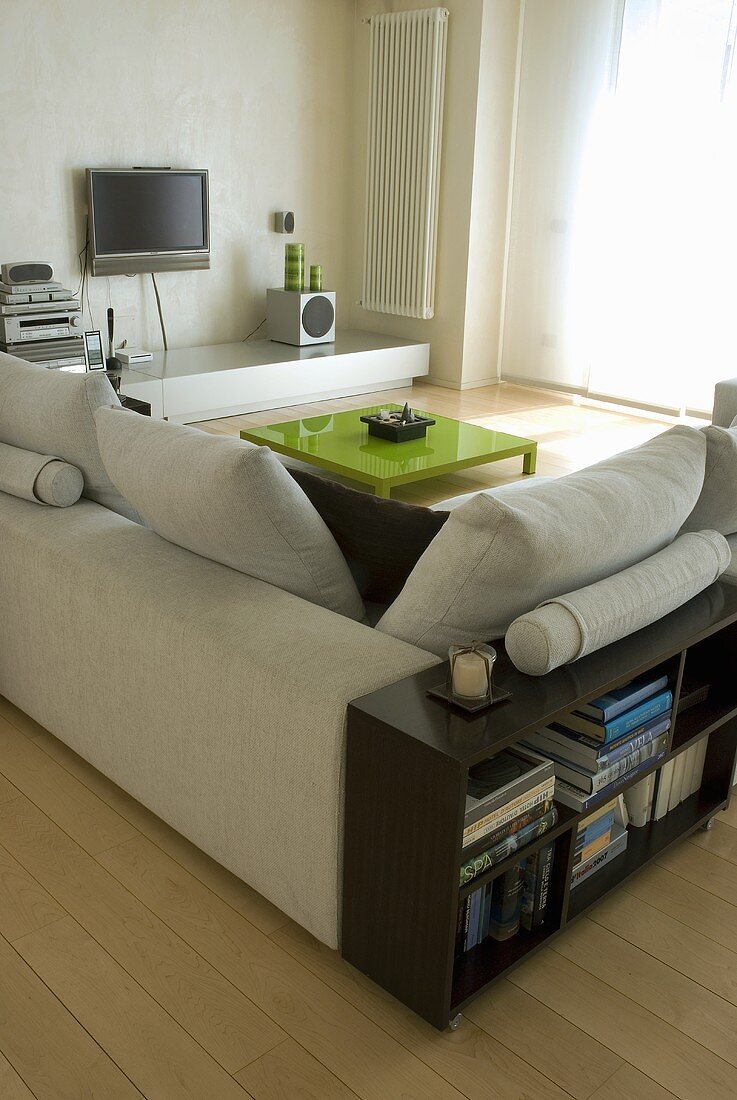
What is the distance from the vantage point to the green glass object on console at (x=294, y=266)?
6219 millimetres

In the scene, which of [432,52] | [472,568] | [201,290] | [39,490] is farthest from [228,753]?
[432,52]

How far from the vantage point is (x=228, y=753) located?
187cm

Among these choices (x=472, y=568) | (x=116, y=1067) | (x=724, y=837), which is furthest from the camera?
(x=724, y=837)

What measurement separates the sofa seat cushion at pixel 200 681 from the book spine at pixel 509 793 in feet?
0.75

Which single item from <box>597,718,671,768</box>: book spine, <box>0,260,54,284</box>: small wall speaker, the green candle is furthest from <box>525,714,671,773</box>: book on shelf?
the green candle

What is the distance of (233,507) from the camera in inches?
75.5

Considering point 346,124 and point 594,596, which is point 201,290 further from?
point 594,596

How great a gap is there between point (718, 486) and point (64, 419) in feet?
5.00

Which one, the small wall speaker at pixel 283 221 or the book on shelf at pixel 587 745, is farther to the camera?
the small wall speaker at pixel 283 221

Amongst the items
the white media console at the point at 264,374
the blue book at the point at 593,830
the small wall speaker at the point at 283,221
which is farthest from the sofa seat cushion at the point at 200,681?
the small wall speaker at the point at 283,221

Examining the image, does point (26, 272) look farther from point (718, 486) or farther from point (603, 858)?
point (603, 858)

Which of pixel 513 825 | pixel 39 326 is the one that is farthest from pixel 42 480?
pixel 39 326

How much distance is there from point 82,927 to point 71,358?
3.91 m

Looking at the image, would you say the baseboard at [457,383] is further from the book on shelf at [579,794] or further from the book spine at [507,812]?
the book spine at [507,812]
